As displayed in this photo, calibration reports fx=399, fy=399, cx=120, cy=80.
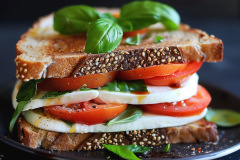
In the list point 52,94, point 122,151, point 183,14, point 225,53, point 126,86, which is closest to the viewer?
point 122,151

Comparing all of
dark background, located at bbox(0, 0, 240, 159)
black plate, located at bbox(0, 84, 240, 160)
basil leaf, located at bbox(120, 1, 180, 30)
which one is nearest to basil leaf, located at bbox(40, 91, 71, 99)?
black plate, located at bbox(0, 84, 240, 160)

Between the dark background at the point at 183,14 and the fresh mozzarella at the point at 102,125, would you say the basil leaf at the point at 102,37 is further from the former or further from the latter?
the dark background at the point at 183,14

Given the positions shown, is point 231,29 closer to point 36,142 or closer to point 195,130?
point 195,130

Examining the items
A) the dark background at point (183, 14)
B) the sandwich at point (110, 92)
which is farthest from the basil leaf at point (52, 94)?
the dark background at point (183, 14)

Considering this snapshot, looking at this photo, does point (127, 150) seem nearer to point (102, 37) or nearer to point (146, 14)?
point (102, 37)

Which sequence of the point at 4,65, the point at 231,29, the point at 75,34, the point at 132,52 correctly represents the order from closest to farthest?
the point at 132,52
the point at 75,34
the point at 4,65
the point at 231,29

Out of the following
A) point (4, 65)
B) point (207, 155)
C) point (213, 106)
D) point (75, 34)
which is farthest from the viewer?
point (4, 65)

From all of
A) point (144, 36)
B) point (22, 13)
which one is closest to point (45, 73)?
point (144, 36)

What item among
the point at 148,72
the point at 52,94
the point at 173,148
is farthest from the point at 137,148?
the point at 52,94
